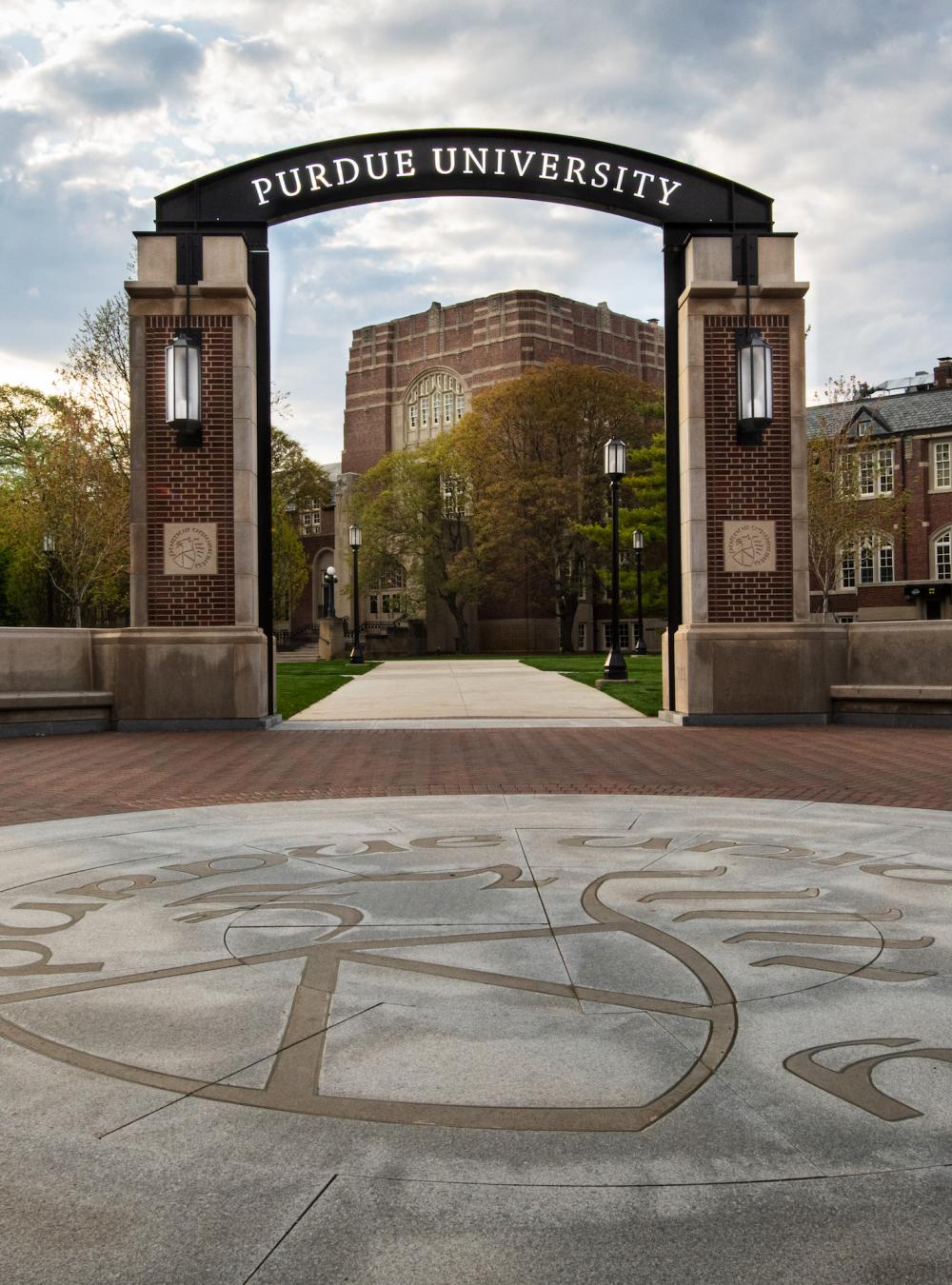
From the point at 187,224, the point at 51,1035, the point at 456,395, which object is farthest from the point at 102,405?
the point at 456,395

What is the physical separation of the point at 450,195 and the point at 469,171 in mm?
378

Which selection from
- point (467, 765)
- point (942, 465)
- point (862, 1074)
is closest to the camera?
point (862, 1074)

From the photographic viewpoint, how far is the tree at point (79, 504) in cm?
3325

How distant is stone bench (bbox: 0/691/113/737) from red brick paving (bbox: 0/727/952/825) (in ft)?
1.76

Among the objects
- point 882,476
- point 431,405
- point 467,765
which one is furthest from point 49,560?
point 882,476

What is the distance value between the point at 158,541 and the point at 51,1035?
35.5 ft

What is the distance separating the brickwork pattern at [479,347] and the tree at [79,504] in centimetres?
3383

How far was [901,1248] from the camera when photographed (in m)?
2.08

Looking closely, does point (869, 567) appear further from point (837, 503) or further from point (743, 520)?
point (743, 520)

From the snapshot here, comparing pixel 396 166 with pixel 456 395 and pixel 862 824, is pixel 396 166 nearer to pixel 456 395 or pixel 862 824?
pixel 862 824

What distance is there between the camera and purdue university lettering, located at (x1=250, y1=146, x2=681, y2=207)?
13789 mm

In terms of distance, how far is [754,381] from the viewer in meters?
13.3

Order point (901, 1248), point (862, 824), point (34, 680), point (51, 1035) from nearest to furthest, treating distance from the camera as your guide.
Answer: point (901, 1248) → point (51, 1035) → point (862, 824) → point (34, 680)

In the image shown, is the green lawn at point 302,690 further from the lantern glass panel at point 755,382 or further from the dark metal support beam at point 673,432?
the lantern glass panel at point 755,382
